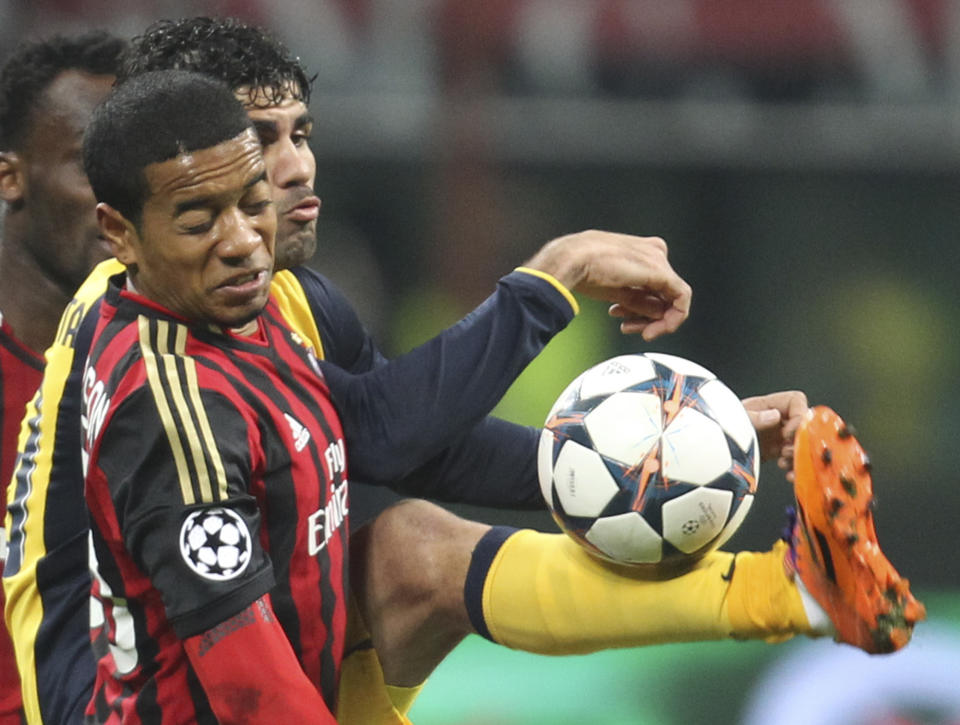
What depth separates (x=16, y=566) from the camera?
272 cm

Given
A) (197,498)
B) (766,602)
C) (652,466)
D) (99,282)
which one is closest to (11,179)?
(99,282)

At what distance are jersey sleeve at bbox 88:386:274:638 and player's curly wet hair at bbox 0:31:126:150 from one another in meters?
1.14

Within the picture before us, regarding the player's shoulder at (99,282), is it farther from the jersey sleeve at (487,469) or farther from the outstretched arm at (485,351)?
the jersey sleeve at (487,469)

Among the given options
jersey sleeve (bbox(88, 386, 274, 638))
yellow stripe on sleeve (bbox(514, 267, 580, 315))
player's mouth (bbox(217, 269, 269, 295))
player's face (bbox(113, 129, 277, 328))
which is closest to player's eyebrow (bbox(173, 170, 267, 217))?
player's face (bbox(113, 129, 277, 328))

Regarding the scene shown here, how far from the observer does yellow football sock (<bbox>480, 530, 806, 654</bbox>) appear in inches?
98.6

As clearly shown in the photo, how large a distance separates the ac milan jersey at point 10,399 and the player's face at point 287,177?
2.02 ft

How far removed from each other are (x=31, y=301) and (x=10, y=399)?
200 millimetres

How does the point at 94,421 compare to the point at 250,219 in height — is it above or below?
below

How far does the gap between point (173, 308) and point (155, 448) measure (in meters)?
0.27

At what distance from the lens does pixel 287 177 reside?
274cm

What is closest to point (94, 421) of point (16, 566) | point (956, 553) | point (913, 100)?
point (16, 566)

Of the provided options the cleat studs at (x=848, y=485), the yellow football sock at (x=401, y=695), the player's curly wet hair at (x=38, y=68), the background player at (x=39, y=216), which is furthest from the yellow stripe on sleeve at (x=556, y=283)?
the player's curly wet hair at (x=38, y=68)

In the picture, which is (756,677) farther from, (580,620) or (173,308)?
(173,308)

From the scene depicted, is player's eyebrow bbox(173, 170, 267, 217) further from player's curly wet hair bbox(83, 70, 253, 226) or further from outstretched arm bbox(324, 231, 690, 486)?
outstretched arm bbox(324, 231, 690, 486)
